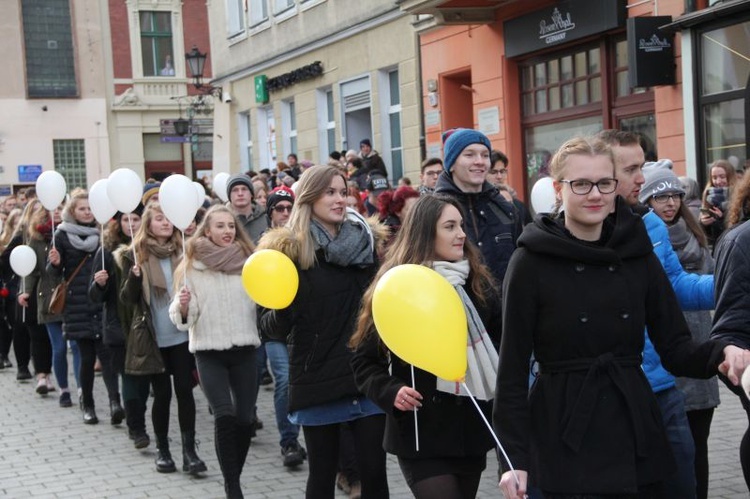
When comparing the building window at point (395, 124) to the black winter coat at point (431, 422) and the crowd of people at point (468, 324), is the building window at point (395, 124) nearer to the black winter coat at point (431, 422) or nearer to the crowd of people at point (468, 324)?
the crowd of people at point (468, 324)

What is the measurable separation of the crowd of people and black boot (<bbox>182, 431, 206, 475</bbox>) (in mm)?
16

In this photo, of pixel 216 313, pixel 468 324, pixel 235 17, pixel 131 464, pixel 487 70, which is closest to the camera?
pixel 468 324

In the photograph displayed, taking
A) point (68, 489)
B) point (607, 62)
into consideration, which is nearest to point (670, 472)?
point (68, 489)

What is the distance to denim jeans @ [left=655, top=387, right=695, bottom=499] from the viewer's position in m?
4.63

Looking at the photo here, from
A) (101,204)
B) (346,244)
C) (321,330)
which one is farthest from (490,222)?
(101,204)

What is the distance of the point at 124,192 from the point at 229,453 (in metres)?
2.93

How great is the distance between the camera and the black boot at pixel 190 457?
800 cm

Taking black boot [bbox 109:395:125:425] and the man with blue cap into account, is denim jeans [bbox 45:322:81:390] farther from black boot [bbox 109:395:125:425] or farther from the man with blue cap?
the man with blue cap

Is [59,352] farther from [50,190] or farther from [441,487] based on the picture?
[441,487]

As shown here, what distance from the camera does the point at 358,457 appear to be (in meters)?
5.50

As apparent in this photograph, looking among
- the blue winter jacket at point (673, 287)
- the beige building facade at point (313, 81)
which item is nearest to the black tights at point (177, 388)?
the blue winter jacket at point (673, 287)

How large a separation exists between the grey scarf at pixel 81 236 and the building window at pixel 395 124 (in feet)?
37.2

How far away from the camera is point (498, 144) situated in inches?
722

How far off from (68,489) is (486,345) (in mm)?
4361
